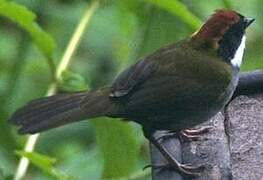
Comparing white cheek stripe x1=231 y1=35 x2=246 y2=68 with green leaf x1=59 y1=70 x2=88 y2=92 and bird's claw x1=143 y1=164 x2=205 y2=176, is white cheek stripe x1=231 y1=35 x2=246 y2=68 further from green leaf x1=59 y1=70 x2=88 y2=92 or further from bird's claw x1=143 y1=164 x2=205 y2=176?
bird's claw x1=143 y1=164 x2=205 y2=176

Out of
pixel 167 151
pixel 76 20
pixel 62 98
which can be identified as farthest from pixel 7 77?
pixel 167 151

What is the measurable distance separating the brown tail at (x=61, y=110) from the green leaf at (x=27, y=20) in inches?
8.8

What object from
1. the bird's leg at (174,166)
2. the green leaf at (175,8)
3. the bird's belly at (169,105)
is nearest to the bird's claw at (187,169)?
the bird's leg at (174,166)

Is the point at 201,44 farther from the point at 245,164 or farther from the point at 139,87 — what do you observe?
the point at 245,164

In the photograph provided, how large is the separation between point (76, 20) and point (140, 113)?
1662 mm

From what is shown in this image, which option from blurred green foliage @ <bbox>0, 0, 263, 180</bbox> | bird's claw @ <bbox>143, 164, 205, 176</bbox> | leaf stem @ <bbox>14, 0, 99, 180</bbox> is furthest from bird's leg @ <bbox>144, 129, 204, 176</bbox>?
leaf stem @ <bbox>14, 0, 99, 180</bbox>

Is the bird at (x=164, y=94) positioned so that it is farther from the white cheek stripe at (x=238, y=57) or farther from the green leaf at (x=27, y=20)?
the green leaf at (x=27, y=20)

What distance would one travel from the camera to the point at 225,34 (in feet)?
17.2

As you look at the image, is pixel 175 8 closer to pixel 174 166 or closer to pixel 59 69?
pixel 59 69

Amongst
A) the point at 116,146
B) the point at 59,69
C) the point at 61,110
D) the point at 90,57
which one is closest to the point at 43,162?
the point at 61,110

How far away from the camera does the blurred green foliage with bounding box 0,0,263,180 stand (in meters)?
5.26

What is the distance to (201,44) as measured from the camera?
207 inches

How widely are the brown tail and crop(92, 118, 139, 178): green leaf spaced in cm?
18

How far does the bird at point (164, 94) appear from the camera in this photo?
501cm
